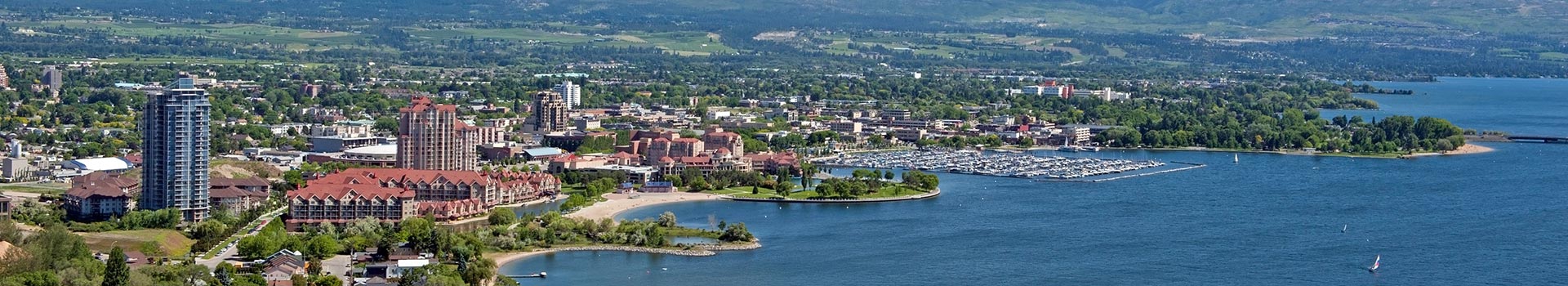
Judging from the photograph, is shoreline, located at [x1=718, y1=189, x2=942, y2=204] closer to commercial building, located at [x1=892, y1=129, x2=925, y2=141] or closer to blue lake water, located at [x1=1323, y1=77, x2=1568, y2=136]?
commercial building, located at [x1=892, y1=129, x2=925, y2=141]

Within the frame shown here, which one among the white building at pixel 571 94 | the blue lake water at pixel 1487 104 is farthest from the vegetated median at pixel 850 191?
the white building at pixel 571 94

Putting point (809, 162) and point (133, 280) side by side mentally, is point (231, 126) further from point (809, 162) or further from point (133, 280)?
point (133, 280)

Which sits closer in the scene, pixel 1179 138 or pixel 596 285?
pixel 596 285

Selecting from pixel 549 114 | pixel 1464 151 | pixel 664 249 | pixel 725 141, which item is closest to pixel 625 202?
pixel 664 249

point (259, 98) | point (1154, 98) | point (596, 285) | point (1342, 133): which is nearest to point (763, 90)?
point (1154, 98)

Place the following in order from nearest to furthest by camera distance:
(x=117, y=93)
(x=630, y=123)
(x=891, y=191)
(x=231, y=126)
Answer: (x=891, y=191) < (x=231, y=126) < (x=630, y=123) < (x=117, y=93)

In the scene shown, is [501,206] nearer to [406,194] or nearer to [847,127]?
[406,194]
